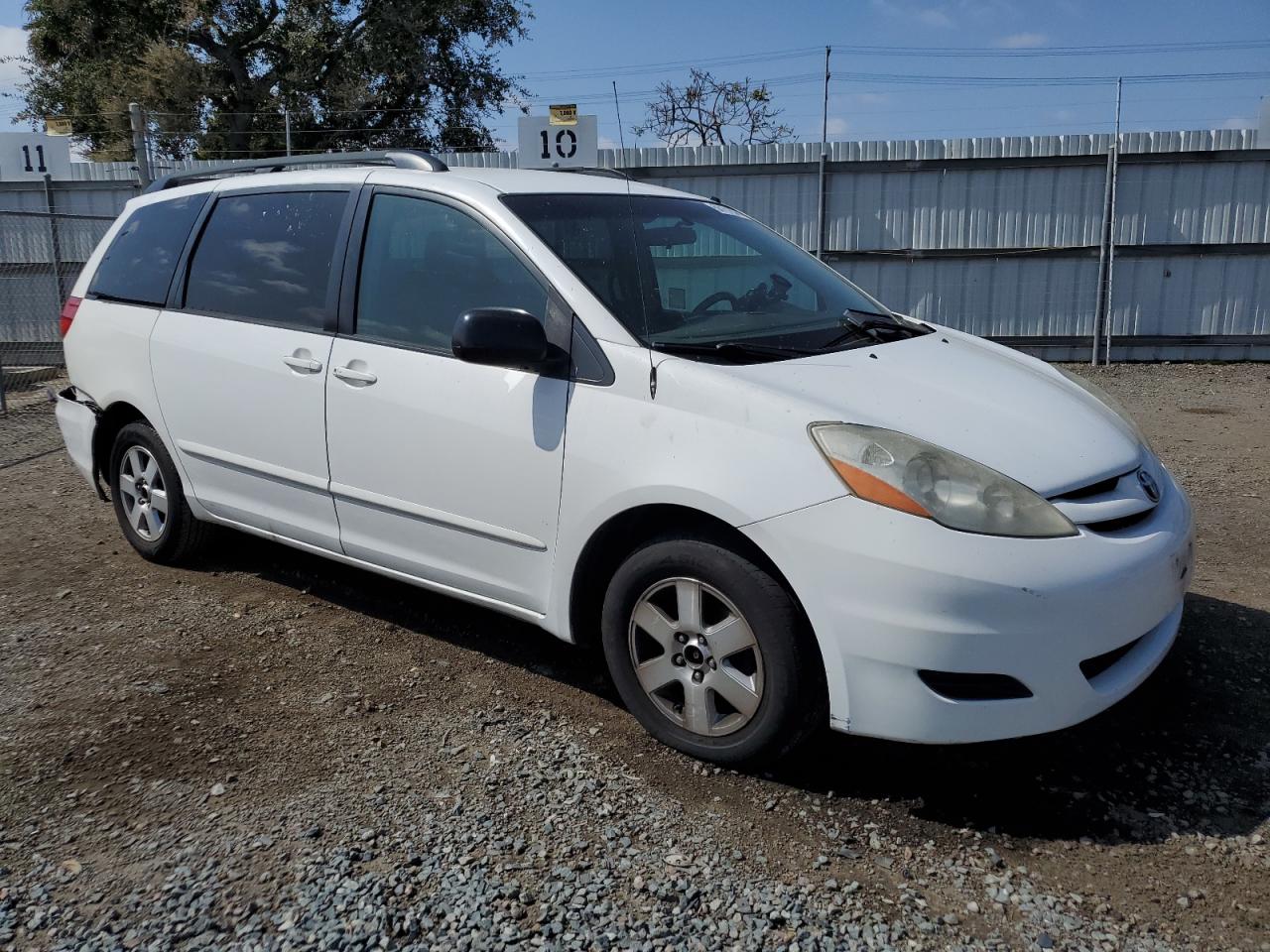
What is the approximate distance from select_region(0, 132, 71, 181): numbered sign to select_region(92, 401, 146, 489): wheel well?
9.72 meters

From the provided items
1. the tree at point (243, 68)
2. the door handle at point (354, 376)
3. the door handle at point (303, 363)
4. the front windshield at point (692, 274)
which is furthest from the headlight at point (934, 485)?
the tree at point (243, 68)

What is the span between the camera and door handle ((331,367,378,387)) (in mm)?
3727

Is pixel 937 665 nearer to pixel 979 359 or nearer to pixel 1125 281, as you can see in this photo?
pixel 979 359

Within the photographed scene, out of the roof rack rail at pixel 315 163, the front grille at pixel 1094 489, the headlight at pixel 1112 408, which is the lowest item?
the front grille at pixel 1094 489

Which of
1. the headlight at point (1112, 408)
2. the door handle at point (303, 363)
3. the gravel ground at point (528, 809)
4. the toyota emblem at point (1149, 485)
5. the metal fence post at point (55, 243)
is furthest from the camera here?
the metal fence post at point (55, 243)

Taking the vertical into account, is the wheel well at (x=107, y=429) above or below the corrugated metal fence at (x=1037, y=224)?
below

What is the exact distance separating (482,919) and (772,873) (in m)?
0.74

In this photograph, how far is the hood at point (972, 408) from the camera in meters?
2.88

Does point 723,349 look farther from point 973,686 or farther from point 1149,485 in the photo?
point 1149,485

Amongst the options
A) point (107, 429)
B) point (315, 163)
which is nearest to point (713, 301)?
point (315, 163)

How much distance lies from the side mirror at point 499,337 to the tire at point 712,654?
0.71 metres

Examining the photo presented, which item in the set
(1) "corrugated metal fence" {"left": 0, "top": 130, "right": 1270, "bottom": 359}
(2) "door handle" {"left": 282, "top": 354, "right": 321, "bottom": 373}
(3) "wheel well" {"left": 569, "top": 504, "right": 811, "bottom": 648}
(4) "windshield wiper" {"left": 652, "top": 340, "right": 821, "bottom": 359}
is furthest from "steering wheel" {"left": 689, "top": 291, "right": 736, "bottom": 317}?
(1) "corrugated metal fence" {"left": 0, "top": 130, "right": 1270, "bottom": 359}

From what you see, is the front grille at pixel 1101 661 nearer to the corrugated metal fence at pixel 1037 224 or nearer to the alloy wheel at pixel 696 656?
the alloy wheel at pixel 696 656

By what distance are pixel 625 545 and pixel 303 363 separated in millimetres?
1542
